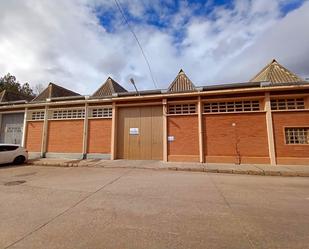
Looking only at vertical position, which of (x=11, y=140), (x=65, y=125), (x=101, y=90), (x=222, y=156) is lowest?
(x=222, y=156)

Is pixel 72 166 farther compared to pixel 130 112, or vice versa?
pixel 130 112

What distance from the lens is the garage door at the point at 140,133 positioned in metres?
12.6

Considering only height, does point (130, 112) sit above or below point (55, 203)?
above

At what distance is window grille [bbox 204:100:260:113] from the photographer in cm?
1156

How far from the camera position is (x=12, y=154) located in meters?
11.7

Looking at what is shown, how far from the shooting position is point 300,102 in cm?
1093

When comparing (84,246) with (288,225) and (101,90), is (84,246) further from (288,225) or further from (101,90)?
(101,90)

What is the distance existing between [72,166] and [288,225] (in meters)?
10.7

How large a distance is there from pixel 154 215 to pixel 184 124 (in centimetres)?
854

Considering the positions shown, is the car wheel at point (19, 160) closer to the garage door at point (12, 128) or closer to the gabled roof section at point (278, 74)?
the garage door at point (12, 128)

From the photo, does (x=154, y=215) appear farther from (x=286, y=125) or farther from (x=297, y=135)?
(x=297, y=135)

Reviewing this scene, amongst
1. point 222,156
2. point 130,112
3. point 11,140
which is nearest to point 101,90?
point 130,112

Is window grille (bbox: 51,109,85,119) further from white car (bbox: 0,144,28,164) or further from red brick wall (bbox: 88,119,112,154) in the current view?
white car (bbox: 0,144,28,164)

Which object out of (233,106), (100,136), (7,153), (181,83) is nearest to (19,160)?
(7,153)
